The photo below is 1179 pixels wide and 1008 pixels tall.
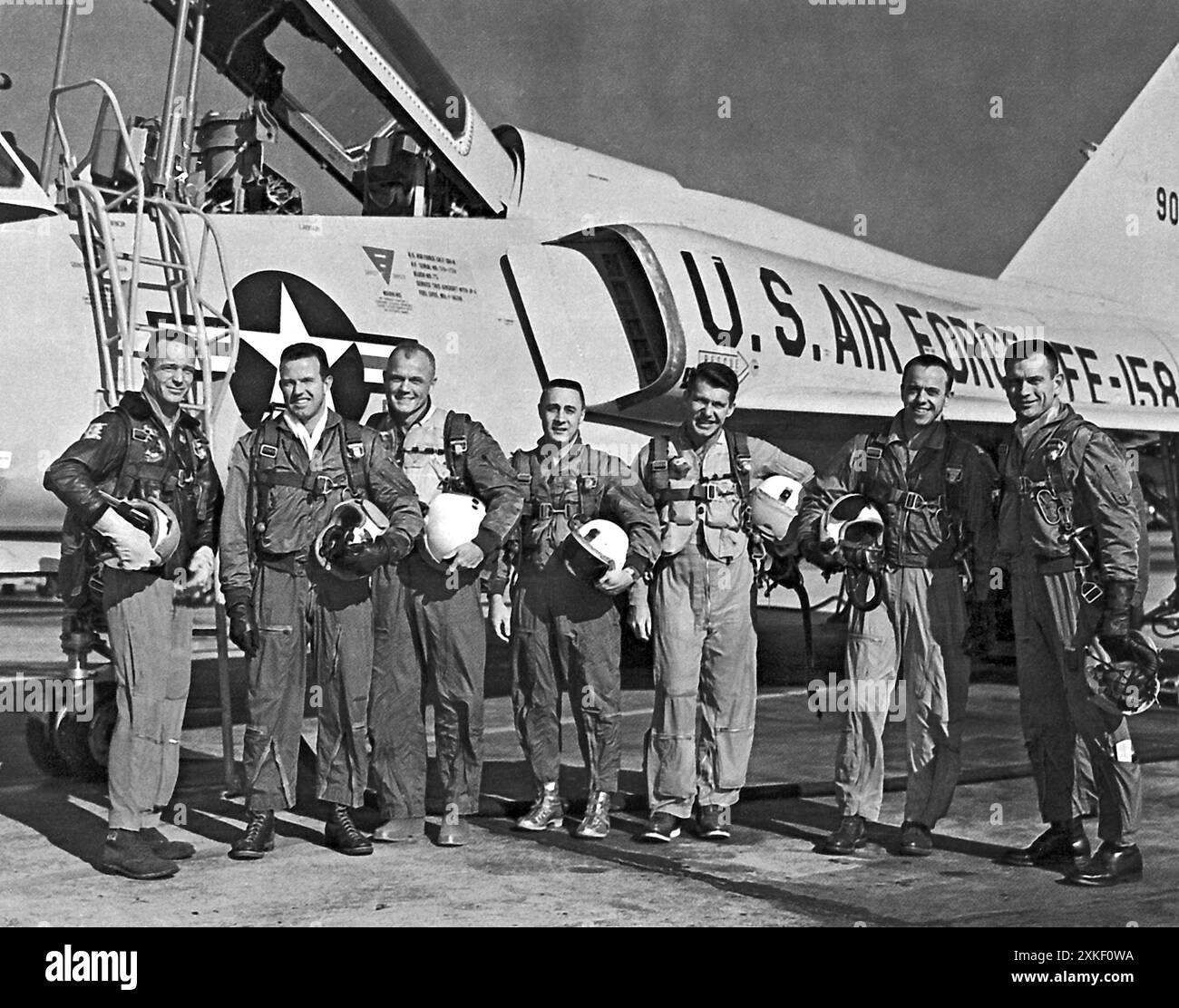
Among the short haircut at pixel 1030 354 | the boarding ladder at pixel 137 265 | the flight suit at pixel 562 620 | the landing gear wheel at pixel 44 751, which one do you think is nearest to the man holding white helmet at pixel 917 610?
the short haircut at pixel 1030 354

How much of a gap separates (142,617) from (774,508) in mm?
2216

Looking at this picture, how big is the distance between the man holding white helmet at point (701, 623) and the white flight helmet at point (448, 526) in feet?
2.22

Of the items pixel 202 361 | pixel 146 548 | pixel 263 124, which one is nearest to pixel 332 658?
pixel 146 548

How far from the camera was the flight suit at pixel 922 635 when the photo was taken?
492cm

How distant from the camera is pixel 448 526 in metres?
4.84

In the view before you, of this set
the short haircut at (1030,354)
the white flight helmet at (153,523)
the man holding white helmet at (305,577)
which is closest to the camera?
the white flight helmet at (153,523)

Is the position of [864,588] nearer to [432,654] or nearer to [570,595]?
[570,595]

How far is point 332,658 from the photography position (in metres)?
4.79

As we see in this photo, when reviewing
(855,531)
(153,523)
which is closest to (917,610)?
(855,531)

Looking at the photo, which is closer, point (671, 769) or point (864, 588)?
point (864, 588)

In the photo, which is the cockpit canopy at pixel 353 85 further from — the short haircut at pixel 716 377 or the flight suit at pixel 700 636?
the flight suit at pixel 700 636

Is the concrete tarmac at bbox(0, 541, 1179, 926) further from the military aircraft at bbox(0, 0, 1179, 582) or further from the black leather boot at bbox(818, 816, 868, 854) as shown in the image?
the military aircraft at bbox(0, 0, 1179, 582)

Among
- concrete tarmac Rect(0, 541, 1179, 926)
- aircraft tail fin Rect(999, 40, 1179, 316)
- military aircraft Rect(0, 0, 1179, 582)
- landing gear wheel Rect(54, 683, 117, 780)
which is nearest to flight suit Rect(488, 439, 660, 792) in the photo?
concrete tarmac Rect(0, 541, 1179, 926)
